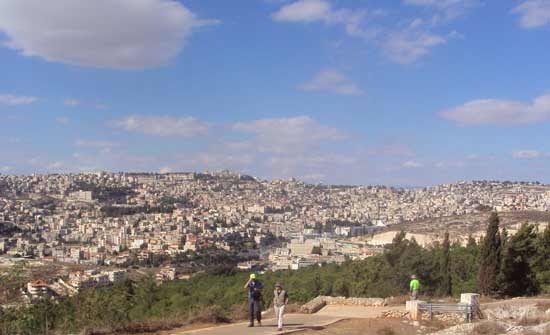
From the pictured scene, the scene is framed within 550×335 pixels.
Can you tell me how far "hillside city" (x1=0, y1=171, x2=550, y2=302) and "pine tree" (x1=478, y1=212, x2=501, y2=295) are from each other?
→ 1667cm

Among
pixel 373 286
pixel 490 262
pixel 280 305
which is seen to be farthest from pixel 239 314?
pixel 373 286

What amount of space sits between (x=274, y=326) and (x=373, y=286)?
809 inches

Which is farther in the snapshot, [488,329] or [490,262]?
[490,262]

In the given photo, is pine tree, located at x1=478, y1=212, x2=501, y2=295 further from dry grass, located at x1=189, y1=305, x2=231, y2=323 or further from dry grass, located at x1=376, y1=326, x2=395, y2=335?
dry grass, located at x1=189, y1=305, x2=231, y2=323

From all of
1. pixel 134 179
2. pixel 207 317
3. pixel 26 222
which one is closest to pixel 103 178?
pixel 134 179

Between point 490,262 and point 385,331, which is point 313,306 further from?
point 490,262

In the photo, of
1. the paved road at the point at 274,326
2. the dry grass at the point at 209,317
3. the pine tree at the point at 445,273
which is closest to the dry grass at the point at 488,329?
the paved road at the point at 274,326

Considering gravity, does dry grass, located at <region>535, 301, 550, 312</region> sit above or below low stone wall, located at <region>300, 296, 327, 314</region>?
above

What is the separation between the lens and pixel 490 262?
24422 millimetres

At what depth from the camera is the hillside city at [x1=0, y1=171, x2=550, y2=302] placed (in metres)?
79.2

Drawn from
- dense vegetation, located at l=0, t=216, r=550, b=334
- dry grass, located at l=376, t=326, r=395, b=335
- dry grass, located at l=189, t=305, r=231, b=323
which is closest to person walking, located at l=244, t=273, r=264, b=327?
dry grass, located at l=189, t=305, r=231, b=323

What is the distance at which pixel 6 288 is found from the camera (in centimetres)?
1033

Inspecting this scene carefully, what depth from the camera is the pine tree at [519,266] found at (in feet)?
Result: 84.6

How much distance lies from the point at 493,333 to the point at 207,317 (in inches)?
229
